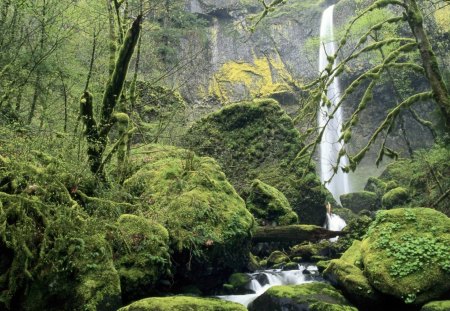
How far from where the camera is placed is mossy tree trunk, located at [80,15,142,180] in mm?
7387

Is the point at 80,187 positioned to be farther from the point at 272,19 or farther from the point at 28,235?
the point at 272,19

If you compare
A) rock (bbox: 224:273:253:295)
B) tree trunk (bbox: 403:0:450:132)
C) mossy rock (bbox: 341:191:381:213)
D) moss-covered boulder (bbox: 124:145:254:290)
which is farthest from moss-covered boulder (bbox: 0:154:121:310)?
mossy rock (bbox: 341:191:381:213)

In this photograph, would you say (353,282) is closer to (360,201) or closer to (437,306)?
(437,306)

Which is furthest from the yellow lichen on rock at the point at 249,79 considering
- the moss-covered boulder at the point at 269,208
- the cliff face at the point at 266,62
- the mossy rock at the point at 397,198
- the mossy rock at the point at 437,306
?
the mossy rock at the point at 437,306

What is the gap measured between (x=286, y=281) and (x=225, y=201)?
2532 mm

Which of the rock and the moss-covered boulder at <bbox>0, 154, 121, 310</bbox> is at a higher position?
the moss-covered boulder at <bbox>0, 154, 121, 310</bbox>

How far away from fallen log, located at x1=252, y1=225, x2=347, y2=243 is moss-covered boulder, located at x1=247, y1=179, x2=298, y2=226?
2.75ft

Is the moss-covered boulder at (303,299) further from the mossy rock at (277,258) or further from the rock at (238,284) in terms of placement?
the mossy rock at (277,258)

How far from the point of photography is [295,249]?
12641 mm


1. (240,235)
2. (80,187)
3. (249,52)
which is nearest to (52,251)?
(80,187)

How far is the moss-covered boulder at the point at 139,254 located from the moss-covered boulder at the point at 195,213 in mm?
498

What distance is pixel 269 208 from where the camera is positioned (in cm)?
1312

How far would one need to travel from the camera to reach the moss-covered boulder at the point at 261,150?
1536 centimetres

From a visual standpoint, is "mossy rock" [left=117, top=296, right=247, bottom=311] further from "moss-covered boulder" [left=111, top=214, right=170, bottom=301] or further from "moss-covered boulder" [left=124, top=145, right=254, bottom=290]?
"moss-covered boulder" [left=124, top=145, right=254, bottom=290]
